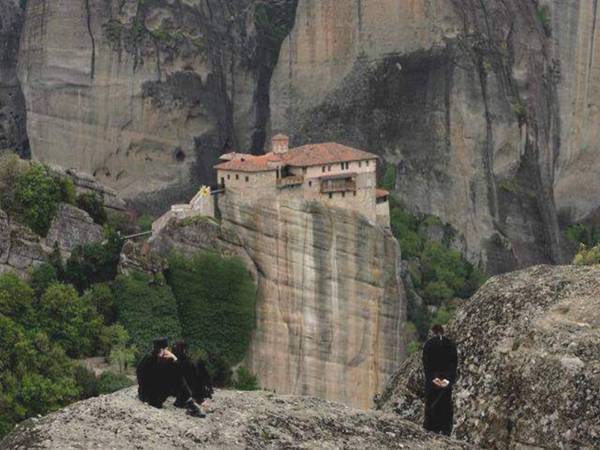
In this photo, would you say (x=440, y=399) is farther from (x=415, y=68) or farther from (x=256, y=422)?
(x=415, y=68)

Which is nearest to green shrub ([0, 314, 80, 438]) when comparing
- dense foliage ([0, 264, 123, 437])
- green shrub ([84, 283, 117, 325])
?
dense foliage ([0, 264, 123, 437])

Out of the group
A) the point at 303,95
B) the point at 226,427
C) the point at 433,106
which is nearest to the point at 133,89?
the point at 303,95

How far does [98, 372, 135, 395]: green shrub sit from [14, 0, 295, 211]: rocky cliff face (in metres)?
17.0

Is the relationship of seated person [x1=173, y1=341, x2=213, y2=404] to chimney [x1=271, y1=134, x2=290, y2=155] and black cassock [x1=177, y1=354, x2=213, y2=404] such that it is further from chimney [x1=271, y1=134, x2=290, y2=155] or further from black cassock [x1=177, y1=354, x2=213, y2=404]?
chimney [x1=271, y1=134, x2=290, y2=155]

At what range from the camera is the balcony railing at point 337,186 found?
52344 millimetres

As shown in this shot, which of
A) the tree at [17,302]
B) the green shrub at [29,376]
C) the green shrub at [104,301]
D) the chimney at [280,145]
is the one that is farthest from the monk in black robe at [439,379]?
the chimney at [280,145]

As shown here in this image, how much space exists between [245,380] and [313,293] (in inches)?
166

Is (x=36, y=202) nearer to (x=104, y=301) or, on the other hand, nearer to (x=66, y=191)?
(x=66, y=191)

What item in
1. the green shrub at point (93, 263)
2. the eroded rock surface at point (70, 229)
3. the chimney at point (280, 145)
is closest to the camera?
the green shrub at point (93, 263)

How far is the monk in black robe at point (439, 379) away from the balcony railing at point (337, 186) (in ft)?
121

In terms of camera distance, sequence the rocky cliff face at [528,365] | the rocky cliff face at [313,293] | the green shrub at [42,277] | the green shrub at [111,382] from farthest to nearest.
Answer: the rocky cliff face at [313,293]
the green shrub at [42,277]
the green shrub at [111,382]
the rocky cliff face at [528,365]

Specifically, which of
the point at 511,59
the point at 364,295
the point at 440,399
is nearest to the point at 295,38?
the point at 511,59

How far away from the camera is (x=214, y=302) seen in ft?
166

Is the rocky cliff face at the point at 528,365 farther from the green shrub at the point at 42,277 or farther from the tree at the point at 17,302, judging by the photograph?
the green shrub at the point at 42,277
